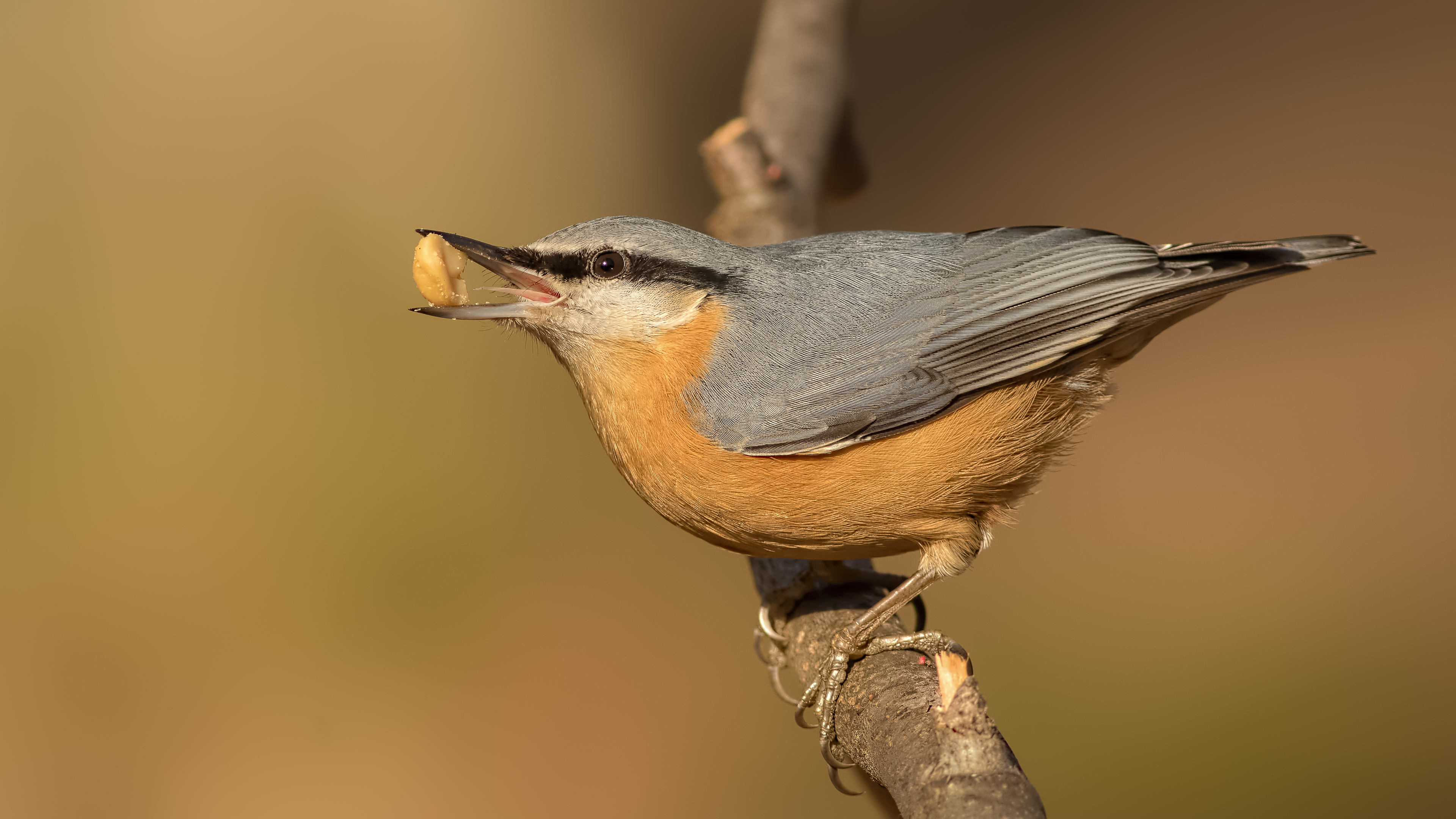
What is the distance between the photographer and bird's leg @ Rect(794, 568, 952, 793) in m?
2.26

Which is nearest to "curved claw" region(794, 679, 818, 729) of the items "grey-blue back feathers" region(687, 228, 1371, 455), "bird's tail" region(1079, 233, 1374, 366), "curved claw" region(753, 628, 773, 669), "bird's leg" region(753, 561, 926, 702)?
"bird's leg" region(753, 561, 926, 702)

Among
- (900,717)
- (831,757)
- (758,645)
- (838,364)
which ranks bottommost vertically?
(831,757)

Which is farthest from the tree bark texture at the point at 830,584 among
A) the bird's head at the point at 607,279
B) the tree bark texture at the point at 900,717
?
the bird's head at the point at 607,279

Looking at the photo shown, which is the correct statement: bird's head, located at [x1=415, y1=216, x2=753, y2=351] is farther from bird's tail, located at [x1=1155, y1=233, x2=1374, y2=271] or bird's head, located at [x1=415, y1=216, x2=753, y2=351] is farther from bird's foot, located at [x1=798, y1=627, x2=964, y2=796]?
bird's tail, located at [x1=1155, y1=233, x2=1374, y2=271]

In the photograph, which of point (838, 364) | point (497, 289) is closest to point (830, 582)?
point (838, 364)

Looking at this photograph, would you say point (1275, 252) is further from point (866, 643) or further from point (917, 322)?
point (866, 643)

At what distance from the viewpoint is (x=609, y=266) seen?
2.32m

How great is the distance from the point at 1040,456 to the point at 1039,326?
0.34m

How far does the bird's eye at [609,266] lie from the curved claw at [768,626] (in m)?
1.03

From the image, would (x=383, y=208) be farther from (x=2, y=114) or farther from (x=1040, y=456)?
(x=1040, y=456)

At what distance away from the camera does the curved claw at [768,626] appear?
270cm

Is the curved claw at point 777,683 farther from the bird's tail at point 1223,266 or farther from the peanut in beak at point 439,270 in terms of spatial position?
the peanut in beak at point 439,270

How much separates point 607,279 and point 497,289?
10.2 inches

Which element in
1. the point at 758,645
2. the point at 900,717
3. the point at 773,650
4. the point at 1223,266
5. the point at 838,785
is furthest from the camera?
the point at 758,645
